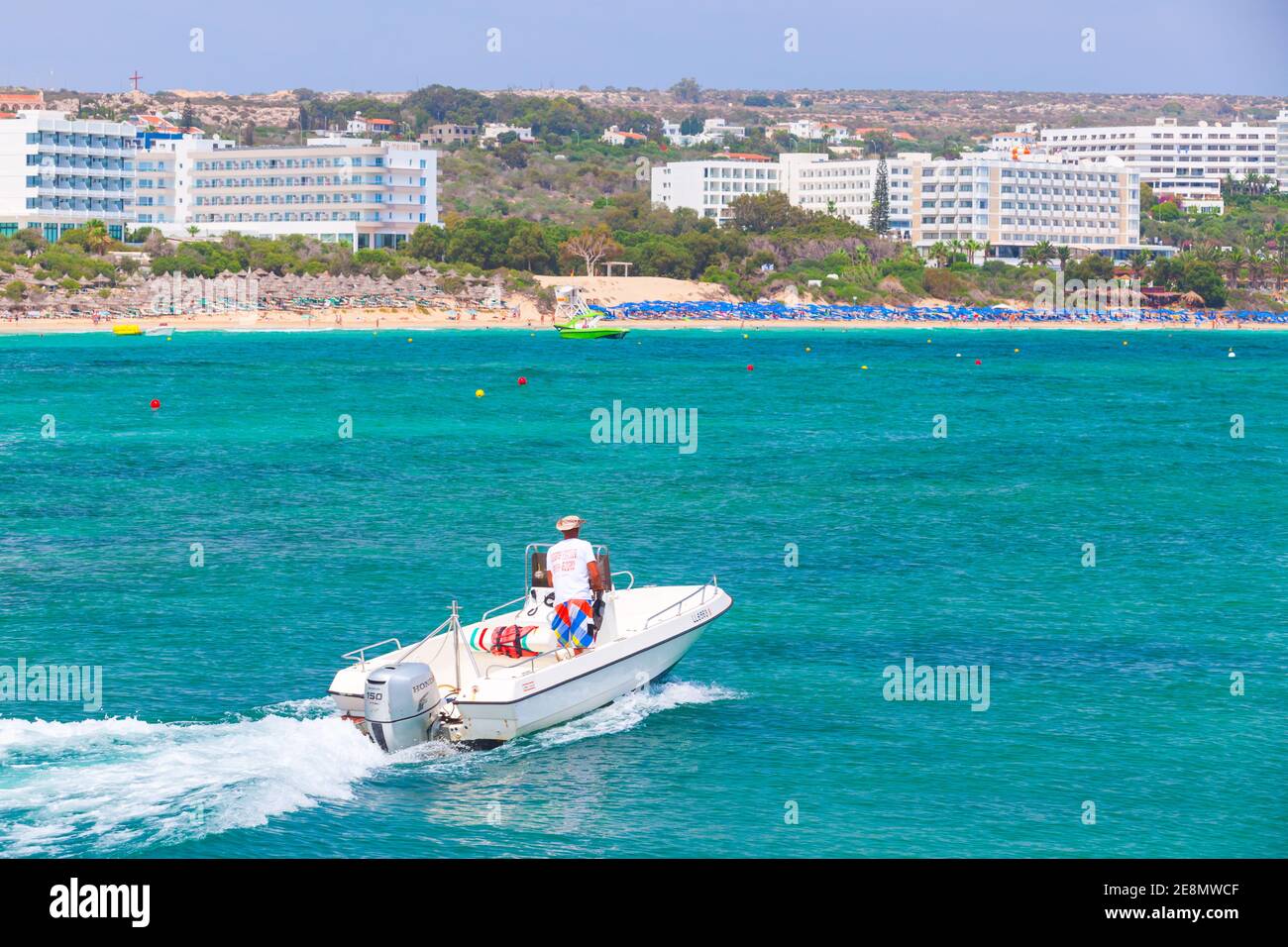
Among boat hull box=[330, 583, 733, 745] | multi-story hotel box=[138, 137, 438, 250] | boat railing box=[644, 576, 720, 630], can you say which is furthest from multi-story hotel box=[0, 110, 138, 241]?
boat hull box=[330, 583, 733, 745]

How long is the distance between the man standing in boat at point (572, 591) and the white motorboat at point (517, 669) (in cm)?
23

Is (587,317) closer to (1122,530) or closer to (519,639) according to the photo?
(1122,530)

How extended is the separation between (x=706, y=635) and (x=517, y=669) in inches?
284

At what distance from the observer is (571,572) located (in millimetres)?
21750

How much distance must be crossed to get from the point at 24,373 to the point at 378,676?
87620 millimetres

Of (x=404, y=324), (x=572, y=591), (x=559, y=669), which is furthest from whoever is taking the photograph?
(x=404, y=324)

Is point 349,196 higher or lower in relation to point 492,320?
higher

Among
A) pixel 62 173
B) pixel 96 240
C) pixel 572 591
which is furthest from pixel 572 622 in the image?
pixel 62 173

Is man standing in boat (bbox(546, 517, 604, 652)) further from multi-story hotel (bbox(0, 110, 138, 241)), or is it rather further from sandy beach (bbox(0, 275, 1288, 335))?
multi-story hotel (bbox(0, 110, 138, 241))

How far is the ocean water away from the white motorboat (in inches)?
15.8

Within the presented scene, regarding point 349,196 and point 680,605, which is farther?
point 349,196

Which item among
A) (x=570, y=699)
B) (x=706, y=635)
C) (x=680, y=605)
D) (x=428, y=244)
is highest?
(x=428, y=244)

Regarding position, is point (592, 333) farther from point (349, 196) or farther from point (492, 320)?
point (349, 196)
